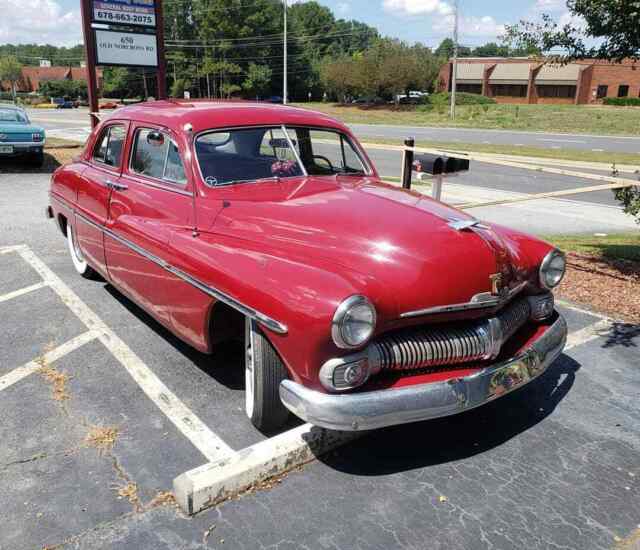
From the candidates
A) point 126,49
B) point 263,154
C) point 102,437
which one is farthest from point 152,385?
point 126,49

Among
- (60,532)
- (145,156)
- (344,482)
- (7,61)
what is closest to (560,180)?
(145,156)

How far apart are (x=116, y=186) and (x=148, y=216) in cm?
71

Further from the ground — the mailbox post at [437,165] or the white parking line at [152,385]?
the mailbox post at [437,165]

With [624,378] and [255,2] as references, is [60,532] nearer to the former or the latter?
[624,378]

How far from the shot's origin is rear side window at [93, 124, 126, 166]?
492cm

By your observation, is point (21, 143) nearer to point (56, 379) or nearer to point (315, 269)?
point (56, 379)

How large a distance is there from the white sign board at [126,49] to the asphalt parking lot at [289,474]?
34.9ft

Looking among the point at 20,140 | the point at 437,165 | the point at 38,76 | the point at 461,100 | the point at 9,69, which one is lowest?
the point at 20,140

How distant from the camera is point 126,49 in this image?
45.0 feet

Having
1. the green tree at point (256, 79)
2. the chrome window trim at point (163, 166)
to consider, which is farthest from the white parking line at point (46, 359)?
the green tree at point (256, 79)

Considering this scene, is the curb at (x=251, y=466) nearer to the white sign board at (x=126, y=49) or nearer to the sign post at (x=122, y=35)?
the sign post at (x=122, y=35)

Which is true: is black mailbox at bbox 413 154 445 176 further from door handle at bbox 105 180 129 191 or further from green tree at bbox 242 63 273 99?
green tree at bbox 242 63 273 99

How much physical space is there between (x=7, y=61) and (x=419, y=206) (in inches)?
4134

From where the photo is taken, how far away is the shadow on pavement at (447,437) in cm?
315
